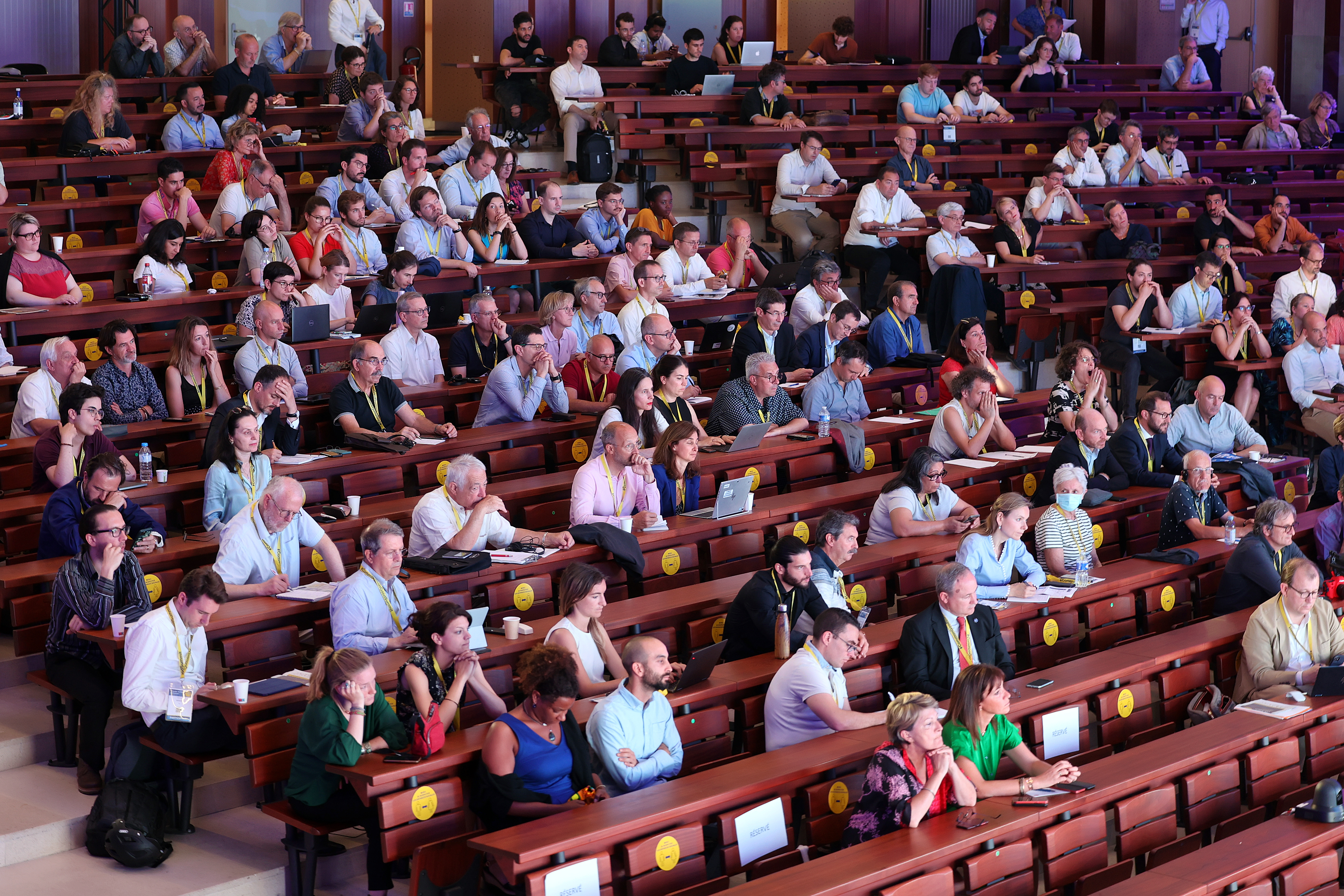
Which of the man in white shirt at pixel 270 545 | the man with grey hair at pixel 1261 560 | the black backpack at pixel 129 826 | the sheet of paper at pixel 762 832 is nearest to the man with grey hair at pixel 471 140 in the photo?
the man in white shirt at pixel 270 545

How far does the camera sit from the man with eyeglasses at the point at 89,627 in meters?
5.87

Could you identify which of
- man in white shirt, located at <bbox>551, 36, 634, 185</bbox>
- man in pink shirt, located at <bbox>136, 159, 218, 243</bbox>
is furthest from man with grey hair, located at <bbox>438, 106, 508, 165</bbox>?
man in pink shirt, located at <bbox>136, 159, 218, 243</bbox>

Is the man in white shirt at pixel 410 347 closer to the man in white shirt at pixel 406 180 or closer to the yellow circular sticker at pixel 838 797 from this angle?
the man in white shirt at pixel 406 180

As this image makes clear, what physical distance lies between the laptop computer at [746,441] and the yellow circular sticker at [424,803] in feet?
11.6

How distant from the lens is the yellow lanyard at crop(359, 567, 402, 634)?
5988 millimetres

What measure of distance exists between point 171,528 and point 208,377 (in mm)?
1220

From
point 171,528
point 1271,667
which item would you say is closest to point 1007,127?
point 1271,667

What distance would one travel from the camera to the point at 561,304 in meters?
9.27

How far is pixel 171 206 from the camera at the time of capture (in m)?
10.1

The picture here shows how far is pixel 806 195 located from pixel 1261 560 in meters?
5.59

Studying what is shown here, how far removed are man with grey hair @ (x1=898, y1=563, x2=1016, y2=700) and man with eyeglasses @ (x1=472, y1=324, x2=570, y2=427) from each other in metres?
3.05

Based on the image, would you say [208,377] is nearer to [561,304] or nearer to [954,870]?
[561,304]

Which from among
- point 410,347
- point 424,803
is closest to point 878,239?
point 410,347

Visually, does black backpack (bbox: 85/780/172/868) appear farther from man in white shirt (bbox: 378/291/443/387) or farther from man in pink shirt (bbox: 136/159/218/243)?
man in pink shirt (bbox: 136/159/218/243)
